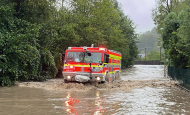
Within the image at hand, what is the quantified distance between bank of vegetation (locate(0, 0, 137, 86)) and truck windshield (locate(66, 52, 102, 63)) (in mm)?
3253

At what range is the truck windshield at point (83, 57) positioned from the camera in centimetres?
1770

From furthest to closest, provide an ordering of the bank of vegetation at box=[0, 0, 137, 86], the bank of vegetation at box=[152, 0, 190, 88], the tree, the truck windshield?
the tree → the bank of vegetation at box=[152, 0, 190, 88] → the bank of vegetation at box=[0, 0, 137, 86] → the truck windshield

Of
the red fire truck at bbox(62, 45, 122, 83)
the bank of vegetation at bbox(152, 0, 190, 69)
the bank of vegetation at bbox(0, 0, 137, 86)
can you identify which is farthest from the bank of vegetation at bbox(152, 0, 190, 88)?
the bank of vegetation at bbox(0, 0, 137, 86)

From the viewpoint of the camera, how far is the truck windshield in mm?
17703

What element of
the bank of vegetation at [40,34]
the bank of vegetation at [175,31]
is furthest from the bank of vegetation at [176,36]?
the bank of vegetation at [40,34]

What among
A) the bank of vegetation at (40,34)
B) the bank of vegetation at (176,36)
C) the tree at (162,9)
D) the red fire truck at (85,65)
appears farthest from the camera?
the tree at (162,9)

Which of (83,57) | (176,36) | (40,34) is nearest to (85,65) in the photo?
(83,57)

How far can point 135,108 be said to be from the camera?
1039 centimetres

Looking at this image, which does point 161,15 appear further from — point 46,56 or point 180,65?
point 46,56

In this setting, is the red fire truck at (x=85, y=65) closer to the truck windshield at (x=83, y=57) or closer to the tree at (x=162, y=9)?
the truck windshield at (x=83, y=57)

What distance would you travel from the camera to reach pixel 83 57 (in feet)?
58.4

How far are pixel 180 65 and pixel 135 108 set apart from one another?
1628 centimetres

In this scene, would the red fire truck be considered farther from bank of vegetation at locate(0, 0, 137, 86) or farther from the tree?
the tree

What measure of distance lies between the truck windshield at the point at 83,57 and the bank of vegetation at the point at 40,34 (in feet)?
10.7
